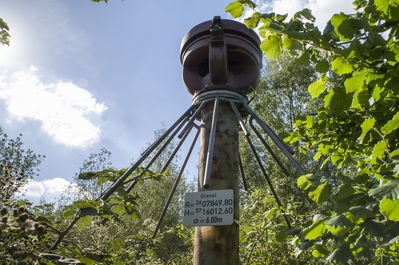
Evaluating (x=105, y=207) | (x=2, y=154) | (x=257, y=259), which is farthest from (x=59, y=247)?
(x=2, y=154)

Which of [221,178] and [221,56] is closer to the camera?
[221,178]

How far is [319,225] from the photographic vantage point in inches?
49.0

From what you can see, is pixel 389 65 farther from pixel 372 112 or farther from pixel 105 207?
pixel 105 207

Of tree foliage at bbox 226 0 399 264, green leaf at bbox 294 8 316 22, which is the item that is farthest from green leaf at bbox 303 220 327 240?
green leaf at bbox 294 8 316 22

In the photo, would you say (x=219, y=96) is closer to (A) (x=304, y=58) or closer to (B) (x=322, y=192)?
(A) (x=304, y=58)

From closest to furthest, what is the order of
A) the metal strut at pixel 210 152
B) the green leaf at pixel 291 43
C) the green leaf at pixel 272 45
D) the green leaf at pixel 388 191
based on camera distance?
the green leaf at pixel 388 191 < the green leaf at pixel 291 43 < the green leaf at pixel 272 45 < the metal strut at pixel 210 152

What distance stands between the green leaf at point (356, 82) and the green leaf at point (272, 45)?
369 mm

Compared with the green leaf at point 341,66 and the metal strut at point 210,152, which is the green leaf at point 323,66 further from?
the metal strut at point 210,152

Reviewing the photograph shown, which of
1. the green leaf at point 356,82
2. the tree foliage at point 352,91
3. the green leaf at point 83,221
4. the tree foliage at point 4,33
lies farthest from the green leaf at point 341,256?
the tree foliage at point 4,33

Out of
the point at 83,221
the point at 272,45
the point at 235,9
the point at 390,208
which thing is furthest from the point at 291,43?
the point at 83,221

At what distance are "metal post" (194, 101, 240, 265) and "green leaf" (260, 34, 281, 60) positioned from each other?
33.8 inches

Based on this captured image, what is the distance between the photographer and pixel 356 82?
3.79ft

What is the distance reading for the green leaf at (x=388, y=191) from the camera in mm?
907

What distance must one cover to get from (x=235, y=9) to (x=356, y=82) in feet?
2.21
